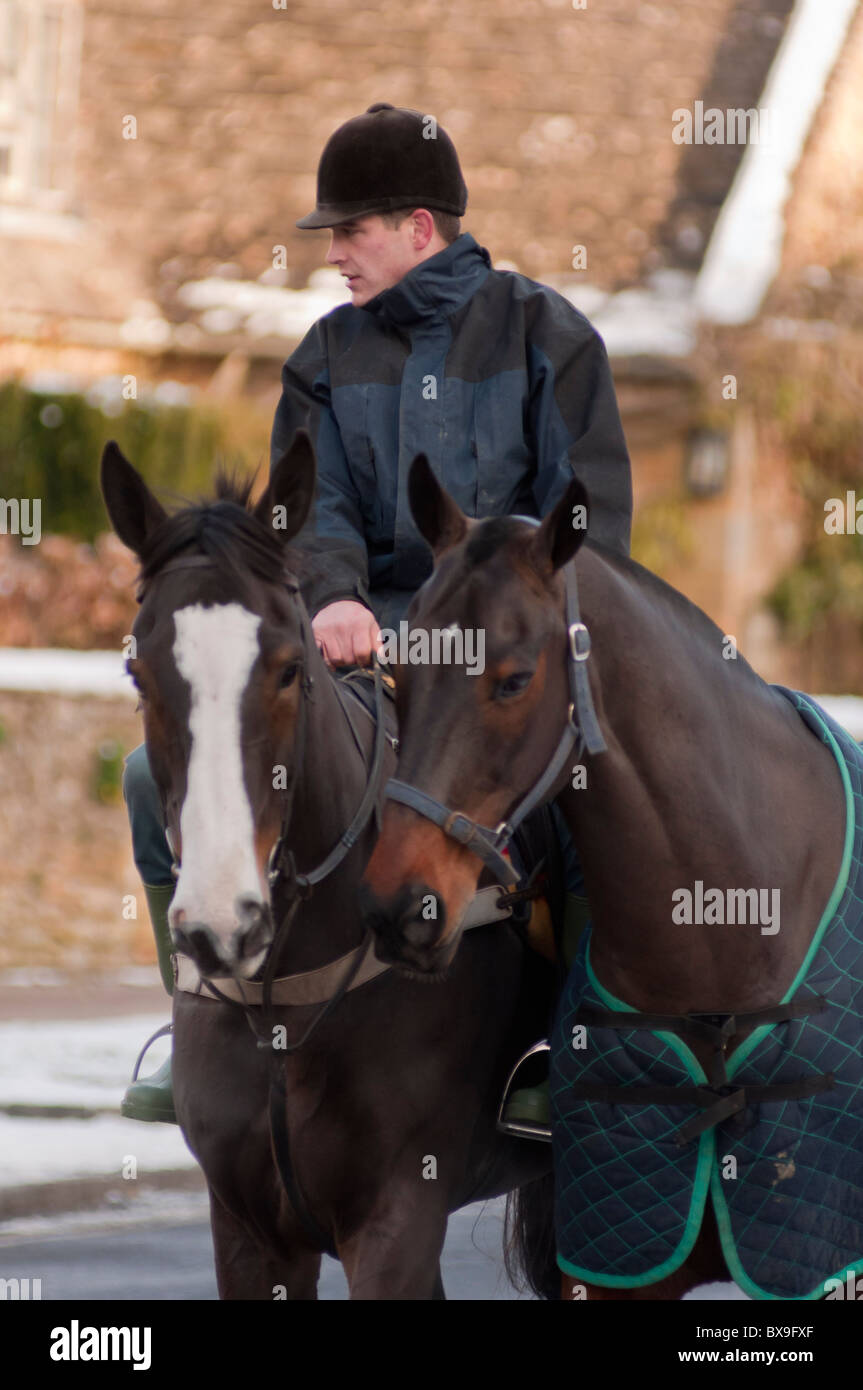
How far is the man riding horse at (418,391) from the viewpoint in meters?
4.35

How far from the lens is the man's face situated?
4.47m

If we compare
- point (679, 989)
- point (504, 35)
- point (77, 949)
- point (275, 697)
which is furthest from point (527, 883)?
point (504, 35)

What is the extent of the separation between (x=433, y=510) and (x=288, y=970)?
1.08 metres

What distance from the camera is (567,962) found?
170 inches

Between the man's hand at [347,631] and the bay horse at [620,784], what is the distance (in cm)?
68

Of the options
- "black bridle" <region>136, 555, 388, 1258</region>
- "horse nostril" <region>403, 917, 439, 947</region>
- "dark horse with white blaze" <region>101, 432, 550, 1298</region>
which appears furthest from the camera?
"black bridle" <region>136, 555, 388, 1258</region>

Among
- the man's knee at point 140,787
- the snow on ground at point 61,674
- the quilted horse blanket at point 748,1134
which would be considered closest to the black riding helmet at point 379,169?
the man's knee at point 140,787

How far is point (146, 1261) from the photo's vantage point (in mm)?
6840

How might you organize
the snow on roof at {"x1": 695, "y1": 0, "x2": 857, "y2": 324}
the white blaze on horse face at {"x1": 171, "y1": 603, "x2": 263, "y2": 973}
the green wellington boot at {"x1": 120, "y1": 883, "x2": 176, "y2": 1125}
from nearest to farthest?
1. the white blaze on horse face at {"x1": 171, "y1": 603, "x2": 263, "y2": 973}
2. the green wellington boot at {"x1": 120, "y1": 883, "x2": 176, "y2": 1125}
3. the snow on roof at {"x1": 695, "y1": 0, "x2": 857, "y2": 324}

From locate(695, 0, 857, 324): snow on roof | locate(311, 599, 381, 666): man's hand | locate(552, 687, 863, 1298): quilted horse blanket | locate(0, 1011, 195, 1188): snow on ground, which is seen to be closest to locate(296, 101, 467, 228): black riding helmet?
locate(311, 599, 381, 666): man's hand

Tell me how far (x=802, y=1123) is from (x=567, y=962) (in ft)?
2.68

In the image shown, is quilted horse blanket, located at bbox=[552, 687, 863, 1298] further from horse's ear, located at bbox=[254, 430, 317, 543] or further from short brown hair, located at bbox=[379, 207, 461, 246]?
short brown hair, located at bbox=[379, 207, 461, 246]

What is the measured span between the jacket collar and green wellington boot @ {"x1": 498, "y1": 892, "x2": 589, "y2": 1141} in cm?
142

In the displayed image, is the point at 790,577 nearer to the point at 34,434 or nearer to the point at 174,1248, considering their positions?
the point at 34,434
